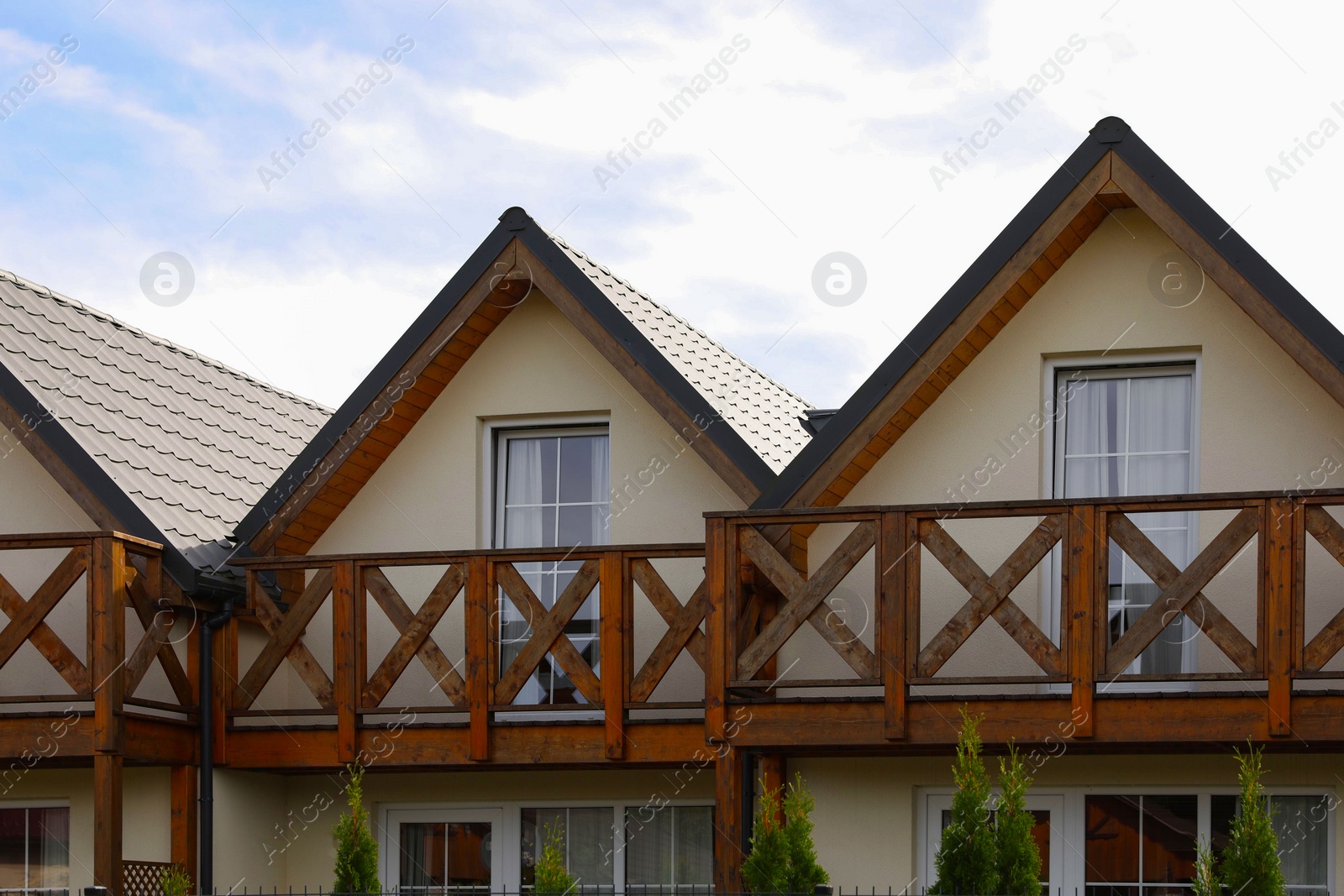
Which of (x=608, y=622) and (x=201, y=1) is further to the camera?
(x=608, y=622)

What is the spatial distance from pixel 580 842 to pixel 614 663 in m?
2.09

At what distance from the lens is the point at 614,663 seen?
1212 cm

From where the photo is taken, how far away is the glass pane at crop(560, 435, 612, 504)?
1404 cm

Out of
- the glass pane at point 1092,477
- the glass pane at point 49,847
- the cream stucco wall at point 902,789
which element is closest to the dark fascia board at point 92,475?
the glass pane at point 49,847

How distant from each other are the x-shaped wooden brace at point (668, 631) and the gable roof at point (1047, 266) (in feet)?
3.11

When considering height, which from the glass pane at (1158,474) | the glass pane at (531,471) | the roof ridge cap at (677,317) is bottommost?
the glass pane at (1158,474)

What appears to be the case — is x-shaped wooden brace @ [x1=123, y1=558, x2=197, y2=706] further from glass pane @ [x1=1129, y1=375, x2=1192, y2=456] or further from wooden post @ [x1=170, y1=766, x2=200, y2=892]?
glass pane @ [x1=1129, y1=375, x2=1192, y2=456]

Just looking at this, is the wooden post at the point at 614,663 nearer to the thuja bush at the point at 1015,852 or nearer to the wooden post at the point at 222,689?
the wooden post at the point at 222,689

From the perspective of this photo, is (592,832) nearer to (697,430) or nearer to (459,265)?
(697,430)

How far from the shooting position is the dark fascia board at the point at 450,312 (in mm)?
12719

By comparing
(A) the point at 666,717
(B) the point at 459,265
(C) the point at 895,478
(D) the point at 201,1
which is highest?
(D) the point at 201,1

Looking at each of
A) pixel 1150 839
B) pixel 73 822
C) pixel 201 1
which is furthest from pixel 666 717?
pixel 201 1

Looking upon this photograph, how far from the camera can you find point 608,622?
39.9 ft

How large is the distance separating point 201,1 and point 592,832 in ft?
22.8
